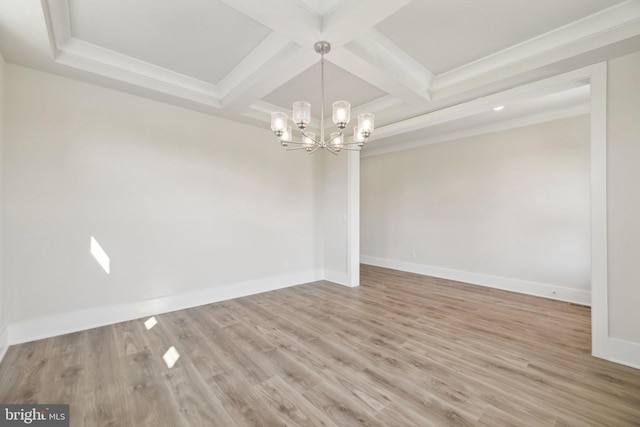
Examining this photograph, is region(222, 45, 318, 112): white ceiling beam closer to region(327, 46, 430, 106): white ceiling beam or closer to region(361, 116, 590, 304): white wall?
region(327, 46, 430, 106): white ceiling beam

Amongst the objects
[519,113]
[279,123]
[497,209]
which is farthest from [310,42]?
[497,209]

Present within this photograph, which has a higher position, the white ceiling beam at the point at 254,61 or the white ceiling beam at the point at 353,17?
the white ceiling beam at the point at 254,61

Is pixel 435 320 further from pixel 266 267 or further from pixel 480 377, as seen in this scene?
pixel 266 267

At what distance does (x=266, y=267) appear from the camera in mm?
4359

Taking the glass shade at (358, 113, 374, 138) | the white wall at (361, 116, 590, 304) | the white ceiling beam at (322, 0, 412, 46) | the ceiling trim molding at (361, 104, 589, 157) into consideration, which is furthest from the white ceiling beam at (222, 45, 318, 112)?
the white wall at (361, 116, 590, 304)

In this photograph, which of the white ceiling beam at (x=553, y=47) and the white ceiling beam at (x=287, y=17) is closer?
the white ceiling beam at (x=287, y=17)

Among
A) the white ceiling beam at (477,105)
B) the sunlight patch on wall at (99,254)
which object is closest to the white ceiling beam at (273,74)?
the white ceiling beam at (477,105)

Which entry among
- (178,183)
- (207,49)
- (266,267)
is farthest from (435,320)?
(207,49)

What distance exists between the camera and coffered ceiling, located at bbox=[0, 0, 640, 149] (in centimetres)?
202

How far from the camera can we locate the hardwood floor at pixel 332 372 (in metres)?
1.69

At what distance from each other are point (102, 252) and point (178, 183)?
3.76 feet

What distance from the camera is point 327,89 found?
341cm

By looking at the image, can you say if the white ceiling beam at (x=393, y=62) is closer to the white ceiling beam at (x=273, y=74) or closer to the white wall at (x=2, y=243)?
the white ceiling beam at (x=273, y=74)

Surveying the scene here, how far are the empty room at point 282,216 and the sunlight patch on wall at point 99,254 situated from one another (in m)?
0.02
